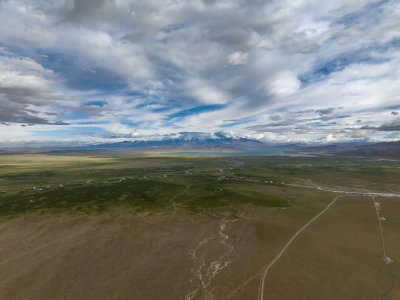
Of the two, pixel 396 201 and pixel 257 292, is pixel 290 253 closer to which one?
pixel 257 292

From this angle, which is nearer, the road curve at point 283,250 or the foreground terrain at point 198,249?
the road curve at point 283,250

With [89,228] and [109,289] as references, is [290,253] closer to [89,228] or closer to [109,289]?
[109,289]

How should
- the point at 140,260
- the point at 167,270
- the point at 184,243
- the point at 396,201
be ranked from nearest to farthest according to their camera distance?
the point at 167,270
the point at 140,260
the point at 184,243
the point at 396,201

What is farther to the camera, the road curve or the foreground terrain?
the foreground terrain

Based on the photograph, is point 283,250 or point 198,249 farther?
point 198,249

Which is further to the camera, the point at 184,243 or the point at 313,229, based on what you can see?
the point at 313,229

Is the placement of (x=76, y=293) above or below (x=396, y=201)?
above

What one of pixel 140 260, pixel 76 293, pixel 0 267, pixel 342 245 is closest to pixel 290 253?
pixel 342 245

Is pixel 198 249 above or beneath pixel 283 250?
above

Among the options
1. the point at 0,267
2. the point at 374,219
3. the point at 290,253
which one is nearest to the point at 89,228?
the point at 0,267

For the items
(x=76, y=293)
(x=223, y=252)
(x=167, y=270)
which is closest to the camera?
(x=76, y=293)
